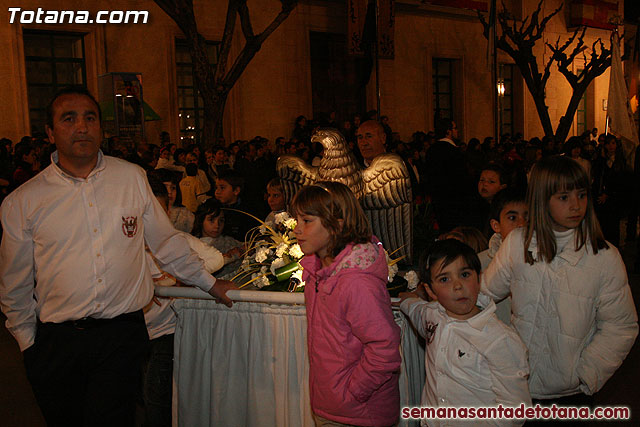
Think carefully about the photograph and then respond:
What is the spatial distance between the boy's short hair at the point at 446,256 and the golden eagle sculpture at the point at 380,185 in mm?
1599

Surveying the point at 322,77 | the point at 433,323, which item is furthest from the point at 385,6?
the point at 433,323

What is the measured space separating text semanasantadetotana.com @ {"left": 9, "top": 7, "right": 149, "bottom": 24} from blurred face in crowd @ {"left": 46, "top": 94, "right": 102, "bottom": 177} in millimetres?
12078

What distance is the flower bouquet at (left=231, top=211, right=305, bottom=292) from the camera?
3.64m

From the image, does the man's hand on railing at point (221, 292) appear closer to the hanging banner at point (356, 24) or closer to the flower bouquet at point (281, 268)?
the flower bouquet at point (281, 268)

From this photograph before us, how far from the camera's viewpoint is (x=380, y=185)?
4.50 metres

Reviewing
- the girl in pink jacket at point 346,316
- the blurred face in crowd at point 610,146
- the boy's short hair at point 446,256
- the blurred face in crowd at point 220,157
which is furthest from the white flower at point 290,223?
the blurred face in crowd at point 610,146

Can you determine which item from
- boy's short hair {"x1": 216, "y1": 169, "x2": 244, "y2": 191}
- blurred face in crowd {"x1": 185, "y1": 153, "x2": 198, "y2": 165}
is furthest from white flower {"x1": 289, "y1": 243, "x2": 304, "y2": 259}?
blurred face in crowd {"x1": 185, "y1": 153, "x2": 198, "y2": 165}

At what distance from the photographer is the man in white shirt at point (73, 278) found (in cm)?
289

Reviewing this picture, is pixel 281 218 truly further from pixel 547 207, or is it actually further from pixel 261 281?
pixel 547 207

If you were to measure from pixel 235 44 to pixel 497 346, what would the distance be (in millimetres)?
15256

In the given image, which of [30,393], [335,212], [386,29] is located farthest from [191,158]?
[386,29]

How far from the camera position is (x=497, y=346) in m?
2.60

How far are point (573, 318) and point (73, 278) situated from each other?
7.10 feet

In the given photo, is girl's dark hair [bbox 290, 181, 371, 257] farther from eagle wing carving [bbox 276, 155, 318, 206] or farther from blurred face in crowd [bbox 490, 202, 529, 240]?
eagle wing carving [bbox 276, 155, 318, 206]
